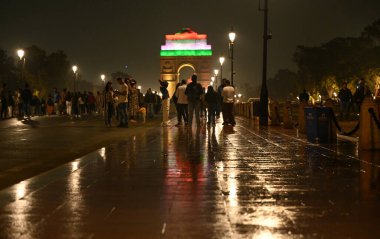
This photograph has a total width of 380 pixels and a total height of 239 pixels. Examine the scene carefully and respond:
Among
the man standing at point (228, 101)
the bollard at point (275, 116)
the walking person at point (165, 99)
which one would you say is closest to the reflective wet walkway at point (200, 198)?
the man standing at point (228, 101)

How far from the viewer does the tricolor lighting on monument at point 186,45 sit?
15462cm

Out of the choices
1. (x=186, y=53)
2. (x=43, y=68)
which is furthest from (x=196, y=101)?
(x=186, y=53)

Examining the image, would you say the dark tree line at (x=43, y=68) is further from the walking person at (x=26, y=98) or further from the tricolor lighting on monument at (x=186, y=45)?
the walking person at (x=26, y=98)

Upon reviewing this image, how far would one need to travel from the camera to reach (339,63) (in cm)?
9362

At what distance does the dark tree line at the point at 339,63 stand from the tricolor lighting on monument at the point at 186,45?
37.0 meters

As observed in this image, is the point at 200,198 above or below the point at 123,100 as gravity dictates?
below

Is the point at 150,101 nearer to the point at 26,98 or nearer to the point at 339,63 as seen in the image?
the point at 26,98

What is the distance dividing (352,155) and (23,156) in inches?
257

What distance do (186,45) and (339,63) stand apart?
6732 cm

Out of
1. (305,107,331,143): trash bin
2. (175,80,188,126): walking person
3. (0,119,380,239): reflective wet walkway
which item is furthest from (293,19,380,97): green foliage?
(0,119,380,239): reflective wet walkway

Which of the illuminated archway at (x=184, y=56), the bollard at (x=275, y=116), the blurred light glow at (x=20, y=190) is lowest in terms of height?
the blurred light glow at (x=20, y=190)

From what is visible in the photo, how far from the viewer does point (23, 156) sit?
13.2 meters

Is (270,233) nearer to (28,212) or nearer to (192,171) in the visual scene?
(28,212)

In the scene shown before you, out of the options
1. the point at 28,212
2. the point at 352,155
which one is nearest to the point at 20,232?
the point at 28,212
